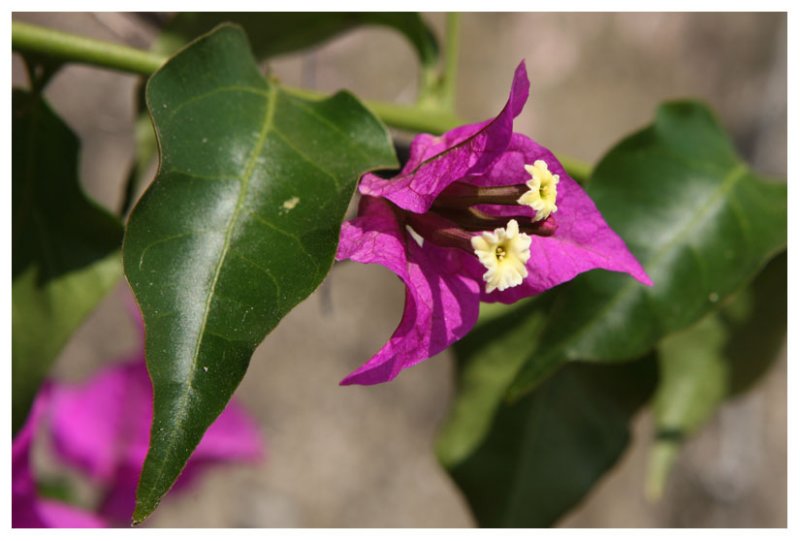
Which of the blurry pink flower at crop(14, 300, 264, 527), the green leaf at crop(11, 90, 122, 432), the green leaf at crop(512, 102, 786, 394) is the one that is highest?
the green leaf at crop(512, 102, 786, 394)

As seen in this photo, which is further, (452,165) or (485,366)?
(485,366)

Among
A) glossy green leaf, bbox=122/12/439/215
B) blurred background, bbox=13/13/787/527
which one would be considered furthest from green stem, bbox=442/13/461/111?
blurred background, bbox=13/13/787/527

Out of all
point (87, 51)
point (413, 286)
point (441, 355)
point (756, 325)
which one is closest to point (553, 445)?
point (756, 325)

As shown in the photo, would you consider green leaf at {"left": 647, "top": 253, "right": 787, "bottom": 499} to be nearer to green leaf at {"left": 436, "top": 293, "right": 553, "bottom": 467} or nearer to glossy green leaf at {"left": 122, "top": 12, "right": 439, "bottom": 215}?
green leaf at {"left": 436, "top": 293, "right": 553, "bottom": 467}

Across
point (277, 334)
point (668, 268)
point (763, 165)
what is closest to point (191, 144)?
point (668, 268)

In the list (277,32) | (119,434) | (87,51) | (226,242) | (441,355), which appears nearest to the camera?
(226,242)

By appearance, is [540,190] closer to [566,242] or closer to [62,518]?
[566,242]
